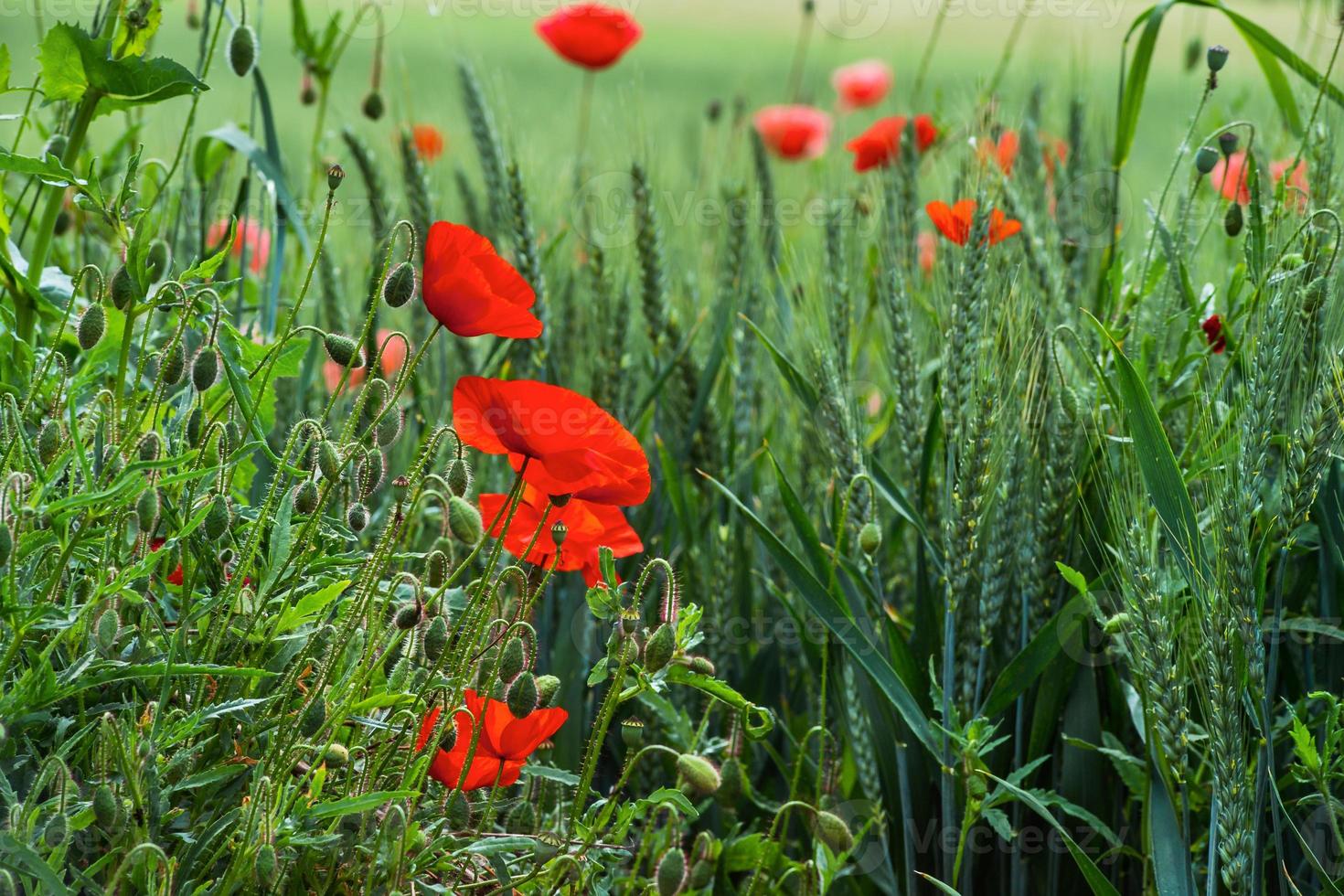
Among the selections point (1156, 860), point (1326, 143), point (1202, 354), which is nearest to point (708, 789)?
point (1156, 860)

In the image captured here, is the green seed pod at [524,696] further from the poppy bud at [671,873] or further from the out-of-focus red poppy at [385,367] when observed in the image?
the out-of-focus red poppy at [385,367]

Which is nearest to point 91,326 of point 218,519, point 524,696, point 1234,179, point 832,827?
point 218,519

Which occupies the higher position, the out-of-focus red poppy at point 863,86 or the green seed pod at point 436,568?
the out-of-focus red poppy at point 863,86

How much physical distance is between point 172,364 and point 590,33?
5.43 feet

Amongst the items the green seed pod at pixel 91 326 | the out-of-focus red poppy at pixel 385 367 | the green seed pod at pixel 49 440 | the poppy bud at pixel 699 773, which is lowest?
the out-of-focus red poppy at pixel 385 367

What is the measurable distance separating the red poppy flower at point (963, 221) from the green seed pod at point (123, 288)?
26.8 inches

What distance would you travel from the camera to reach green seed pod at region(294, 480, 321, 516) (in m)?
0.83

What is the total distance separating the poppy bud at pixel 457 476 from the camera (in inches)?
34.2

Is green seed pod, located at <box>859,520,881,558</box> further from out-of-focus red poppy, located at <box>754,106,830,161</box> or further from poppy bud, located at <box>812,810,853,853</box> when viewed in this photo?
out-of-focus red poppy, located at <box>754,106,830,161</box>

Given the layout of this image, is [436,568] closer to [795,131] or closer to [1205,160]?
[1205,160]

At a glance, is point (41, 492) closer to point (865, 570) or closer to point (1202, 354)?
point (865, 570)

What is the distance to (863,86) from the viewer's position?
11.6 ft

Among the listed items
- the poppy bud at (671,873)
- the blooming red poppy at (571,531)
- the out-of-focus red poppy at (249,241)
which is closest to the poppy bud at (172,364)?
the blooming red poppy at (571,531)

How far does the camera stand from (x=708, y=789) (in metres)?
0.83
